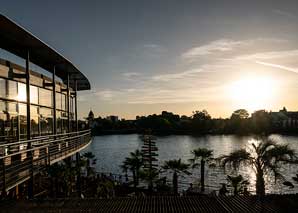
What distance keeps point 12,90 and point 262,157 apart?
11.9 meters

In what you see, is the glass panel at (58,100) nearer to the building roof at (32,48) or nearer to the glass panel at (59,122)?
the glass panel at (59,122)

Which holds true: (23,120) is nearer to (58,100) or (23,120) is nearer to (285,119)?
(58,100)

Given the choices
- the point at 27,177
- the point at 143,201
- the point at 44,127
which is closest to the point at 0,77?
the point at 27,177

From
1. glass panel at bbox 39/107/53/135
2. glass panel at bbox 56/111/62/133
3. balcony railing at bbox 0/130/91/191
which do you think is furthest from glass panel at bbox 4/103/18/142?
glass panel at bbox 56/111/62/133

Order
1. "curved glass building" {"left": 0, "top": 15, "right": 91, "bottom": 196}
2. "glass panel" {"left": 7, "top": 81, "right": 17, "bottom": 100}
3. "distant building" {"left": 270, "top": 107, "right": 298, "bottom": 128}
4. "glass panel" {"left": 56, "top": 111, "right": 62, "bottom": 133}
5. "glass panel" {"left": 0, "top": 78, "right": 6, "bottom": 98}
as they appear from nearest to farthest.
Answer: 1. "curved glass building" {"left": 0, "top": 15, "right": 91, "bottom": 196}
2. "glass panel" {"left": 0, "top": 78, "right": 6, "bottom": 98}
3. "glass panel" {"left": 7, "top": 81, "right": 17, "bottom": 100}
4. "glass panel" {"left": 56, "top": 111, "right": 62, "bottom": 133}
5. "distant building" {"left": 270, "top": 107, "right": 298, "bottom": 128}

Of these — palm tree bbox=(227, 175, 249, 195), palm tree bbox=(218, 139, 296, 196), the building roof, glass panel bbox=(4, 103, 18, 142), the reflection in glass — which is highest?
the building roof

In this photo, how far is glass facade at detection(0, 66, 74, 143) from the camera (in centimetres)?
1719

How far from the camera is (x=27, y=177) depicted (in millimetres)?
13703

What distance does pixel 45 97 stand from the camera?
2338 centimetres

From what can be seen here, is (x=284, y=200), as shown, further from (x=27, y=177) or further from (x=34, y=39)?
(x=34, y=39)

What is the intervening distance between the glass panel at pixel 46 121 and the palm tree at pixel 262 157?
12121 millimetres

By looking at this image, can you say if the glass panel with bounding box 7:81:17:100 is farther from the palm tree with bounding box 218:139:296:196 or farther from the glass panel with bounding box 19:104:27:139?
the palm tree with bounding box 218:139:296:196

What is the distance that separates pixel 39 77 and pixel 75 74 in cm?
580

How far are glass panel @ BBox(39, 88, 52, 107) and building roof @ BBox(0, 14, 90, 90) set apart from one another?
1.55 metres
